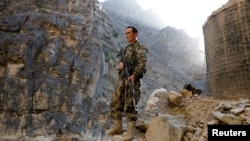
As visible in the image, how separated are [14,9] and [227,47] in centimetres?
3910

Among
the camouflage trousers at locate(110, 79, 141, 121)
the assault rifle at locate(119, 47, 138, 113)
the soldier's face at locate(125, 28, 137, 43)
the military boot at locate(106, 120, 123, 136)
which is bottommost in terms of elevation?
the military boot at locate(106, 120, 123, 136)

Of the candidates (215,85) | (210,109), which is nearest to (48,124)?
(215,85)

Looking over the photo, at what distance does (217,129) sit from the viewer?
390 cm

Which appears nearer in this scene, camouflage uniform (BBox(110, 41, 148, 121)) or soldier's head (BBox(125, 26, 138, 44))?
camouflage uniform (BBox(110, 41, 148, 121))

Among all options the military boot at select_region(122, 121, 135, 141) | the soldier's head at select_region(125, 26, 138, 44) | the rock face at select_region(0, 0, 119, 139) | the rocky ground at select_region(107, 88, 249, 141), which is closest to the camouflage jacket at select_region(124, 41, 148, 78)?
the soldier's head at select_region(125, 26, 138, 44)

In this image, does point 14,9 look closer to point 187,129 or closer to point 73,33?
point 73,33

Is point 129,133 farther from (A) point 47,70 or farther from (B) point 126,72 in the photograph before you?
(A) point 47,70

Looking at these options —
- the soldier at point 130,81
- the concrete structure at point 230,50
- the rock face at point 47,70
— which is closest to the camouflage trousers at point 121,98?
the soldier at point 130,81

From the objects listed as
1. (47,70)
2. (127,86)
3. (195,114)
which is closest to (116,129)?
(127,86)

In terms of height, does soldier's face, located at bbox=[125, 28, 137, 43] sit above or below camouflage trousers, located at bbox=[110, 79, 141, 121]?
above

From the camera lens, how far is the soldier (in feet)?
14.7

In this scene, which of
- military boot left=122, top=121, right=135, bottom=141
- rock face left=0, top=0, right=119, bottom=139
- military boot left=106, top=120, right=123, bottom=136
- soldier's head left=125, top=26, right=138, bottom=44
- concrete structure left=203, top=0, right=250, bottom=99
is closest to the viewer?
military boot left=122, top=121, right=135, bottom=141

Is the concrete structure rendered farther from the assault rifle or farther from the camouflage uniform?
the assault rifle

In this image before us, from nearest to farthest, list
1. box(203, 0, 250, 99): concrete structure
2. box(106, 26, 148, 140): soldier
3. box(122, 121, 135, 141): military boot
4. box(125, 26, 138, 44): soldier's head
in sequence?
box(122, 121, 135, 141): military boot, box(106, 26, 148, 140): soldier, box(125, 26, 138, 44): soldier's head, box(203, 0, 250, 99): concrete structure
